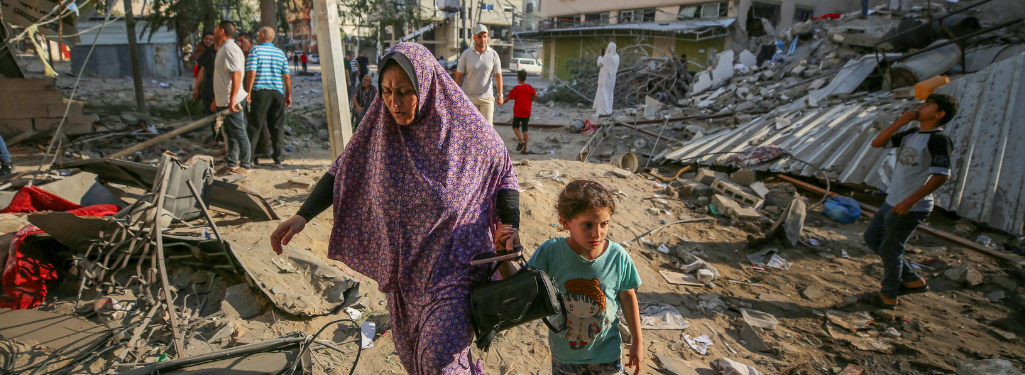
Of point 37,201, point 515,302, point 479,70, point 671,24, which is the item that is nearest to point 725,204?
point 479,70

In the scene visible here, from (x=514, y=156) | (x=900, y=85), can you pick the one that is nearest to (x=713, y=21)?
(x=900, y=85)

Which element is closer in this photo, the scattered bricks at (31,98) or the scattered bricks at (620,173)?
the scattered bricks at (620,173)

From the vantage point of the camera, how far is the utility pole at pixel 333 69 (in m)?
4.38

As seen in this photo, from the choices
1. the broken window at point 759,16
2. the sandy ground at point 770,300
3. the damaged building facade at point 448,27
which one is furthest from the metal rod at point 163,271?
the broken window at point 759,16

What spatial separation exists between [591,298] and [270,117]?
5389 millimetres

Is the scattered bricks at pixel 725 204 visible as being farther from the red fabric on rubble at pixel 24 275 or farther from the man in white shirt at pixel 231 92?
the red fabric on rubble at pixel 24 275

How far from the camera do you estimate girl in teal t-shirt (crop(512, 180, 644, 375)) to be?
1872 millimetres

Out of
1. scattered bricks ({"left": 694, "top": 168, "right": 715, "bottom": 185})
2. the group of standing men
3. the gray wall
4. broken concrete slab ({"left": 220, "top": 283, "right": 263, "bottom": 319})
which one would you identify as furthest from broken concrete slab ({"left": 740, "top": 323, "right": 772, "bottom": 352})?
the gray wall

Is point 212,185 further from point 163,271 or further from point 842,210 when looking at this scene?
point 842,210

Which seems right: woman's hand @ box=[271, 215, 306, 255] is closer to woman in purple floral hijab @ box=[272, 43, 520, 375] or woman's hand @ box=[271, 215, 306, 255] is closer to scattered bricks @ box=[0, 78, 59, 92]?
woman in purple floral hijab @ box=[272, 43, 520, 375]

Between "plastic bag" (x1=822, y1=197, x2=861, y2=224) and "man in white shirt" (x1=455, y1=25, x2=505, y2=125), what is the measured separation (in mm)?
3840

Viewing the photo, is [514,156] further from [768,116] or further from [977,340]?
[977,340]

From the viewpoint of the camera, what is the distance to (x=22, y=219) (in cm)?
352

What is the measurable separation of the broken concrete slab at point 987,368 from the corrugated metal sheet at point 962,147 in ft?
8.84
